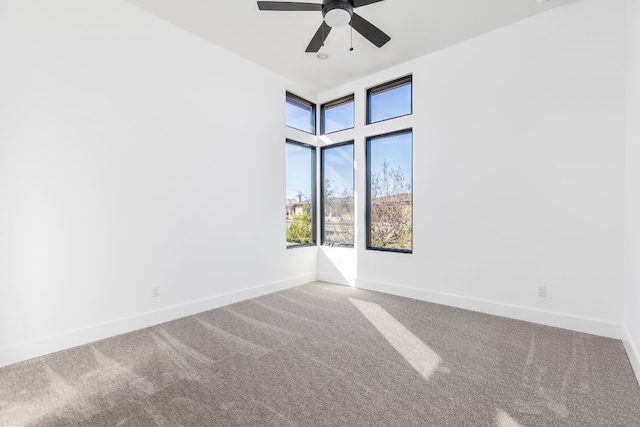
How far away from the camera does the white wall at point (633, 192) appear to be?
87.6 inches

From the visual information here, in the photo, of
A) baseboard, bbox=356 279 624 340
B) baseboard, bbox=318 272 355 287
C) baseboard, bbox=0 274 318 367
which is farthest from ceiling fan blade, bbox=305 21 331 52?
baseboard, bbox=318 272 355 287

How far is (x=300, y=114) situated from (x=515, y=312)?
399 centimetres

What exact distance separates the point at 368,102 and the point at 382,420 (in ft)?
13.4

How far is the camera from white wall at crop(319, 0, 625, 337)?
280 centimetres

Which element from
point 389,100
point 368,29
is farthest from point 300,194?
point 368,29

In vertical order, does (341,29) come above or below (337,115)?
above

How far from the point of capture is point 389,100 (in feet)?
14.4

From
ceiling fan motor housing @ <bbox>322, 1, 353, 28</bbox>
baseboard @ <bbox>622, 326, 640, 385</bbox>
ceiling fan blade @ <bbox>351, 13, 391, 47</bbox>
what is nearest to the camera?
baseboard @ <bbox>622, 326, 640, 385</bbox>

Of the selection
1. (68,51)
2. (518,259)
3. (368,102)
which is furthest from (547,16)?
(68,51)

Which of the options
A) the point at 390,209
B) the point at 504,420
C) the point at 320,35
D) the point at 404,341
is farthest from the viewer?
the point at 390,209

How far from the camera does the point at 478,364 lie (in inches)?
90.4

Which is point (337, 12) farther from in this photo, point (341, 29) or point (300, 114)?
point (300, 114)

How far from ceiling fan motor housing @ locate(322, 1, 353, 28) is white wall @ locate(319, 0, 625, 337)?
1.78 meters

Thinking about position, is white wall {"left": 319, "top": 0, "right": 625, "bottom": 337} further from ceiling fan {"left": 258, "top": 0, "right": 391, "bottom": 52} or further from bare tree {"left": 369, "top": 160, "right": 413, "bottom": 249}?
ceiling fan {"left": 258, "top": 0, "right": 391, "bottom": 52}
